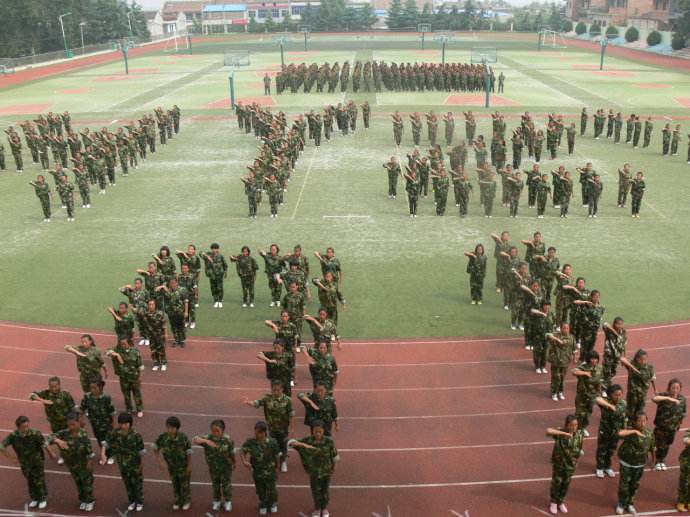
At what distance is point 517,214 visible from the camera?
62.6 feet


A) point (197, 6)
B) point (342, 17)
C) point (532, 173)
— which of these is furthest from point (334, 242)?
point (197, 6)

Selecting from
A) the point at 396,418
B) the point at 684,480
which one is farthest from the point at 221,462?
the point at 684,480

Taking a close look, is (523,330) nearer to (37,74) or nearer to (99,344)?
(99,344)

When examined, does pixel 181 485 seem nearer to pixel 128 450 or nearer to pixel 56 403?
pixel 128 450

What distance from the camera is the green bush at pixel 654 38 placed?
69.0 m

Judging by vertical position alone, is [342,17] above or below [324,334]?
above

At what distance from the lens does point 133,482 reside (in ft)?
26.4

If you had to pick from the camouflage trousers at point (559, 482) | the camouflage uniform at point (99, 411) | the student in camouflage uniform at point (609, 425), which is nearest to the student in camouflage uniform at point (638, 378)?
the student in camouflage uniform at point (609, 425)

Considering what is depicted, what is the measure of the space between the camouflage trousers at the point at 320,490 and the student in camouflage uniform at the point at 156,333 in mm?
4288

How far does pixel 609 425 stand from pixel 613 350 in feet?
6.27

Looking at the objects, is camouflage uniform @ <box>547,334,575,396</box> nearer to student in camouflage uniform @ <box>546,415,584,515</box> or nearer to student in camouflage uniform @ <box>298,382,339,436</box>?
student in camouflage uniform @ <box>546,415,584,515</box>

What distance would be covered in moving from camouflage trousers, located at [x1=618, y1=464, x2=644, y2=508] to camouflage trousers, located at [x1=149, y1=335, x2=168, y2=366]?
712 centimetres

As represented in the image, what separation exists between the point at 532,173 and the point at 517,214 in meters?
1.20

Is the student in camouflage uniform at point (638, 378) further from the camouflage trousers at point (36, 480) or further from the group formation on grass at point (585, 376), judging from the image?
the camouflage trousers at point (36, 480)
